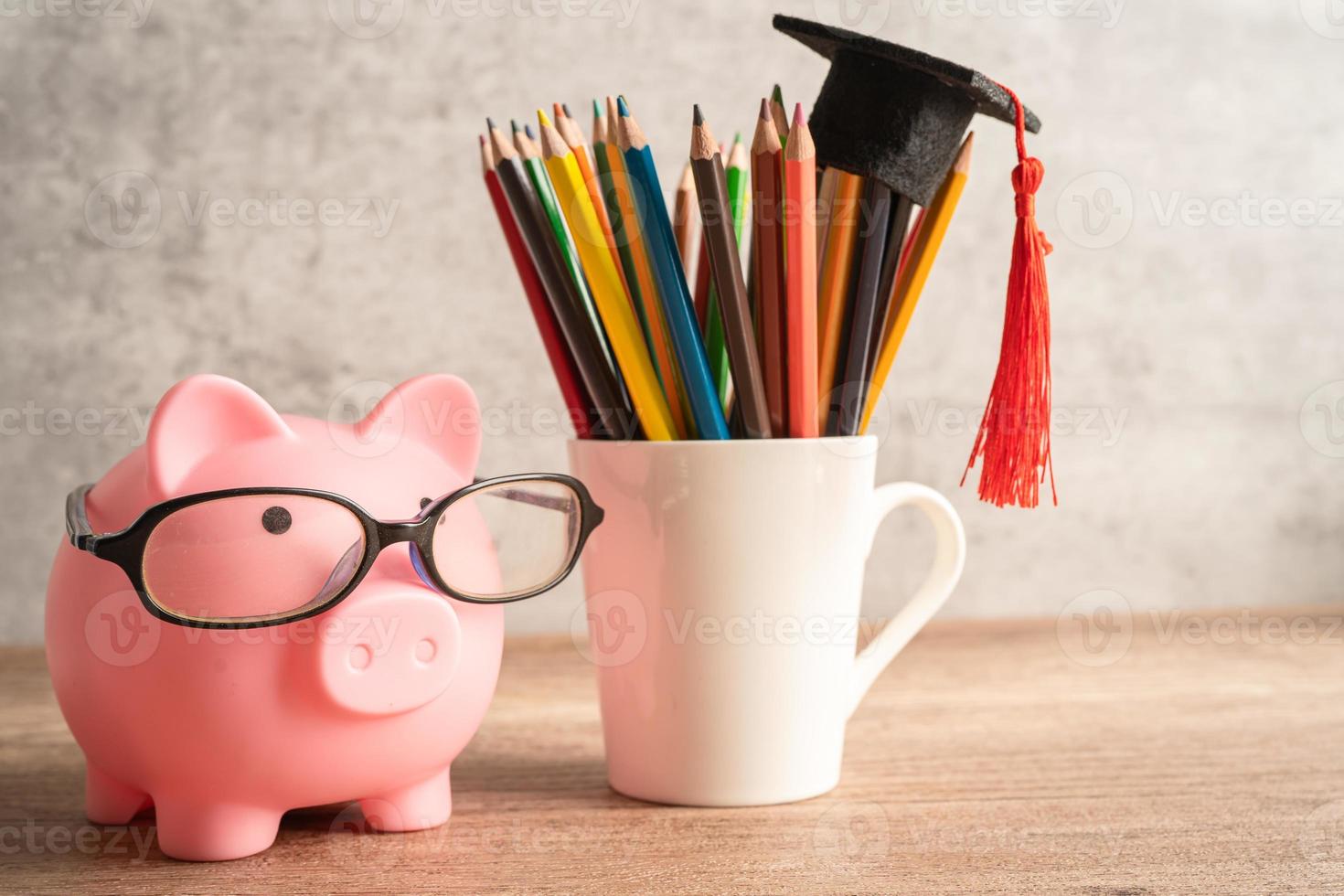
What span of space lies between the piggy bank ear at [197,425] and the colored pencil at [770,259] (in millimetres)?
213

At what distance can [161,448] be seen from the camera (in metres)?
0.45

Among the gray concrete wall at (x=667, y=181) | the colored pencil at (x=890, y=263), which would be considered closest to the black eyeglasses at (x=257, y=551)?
the colored pencil at (x=890, y=263)

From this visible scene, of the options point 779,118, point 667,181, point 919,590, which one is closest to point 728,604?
point 919,590

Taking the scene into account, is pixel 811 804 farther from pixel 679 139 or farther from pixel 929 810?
pixel 679 139

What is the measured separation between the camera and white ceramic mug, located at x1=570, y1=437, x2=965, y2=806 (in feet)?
1.75

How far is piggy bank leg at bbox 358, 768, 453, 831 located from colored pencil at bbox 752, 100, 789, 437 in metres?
0.23

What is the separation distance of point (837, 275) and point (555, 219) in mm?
134

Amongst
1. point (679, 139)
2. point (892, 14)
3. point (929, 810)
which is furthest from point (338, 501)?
point (892, 14)

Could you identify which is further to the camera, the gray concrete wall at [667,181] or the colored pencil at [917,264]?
the gray concrete wall at [667,181]

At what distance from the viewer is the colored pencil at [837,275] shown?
54 cm

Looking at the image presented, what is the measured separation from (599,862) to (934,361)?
656 millimetres

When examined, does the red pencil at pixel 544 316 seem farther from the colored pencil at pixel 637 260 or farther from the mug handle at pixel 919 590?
the mug handle at pixel 919 590

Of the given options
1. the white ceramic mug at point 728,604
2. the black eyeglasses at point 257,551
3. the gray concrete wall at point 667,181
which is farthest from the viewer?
the gray concrete wall at point 667,181

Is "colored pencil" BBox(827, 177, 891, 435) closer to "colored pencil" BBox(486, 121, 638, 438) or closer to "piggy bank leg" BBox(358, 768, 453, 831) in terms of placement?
"colored pencil" BBox(486, 121, 638, 438)
